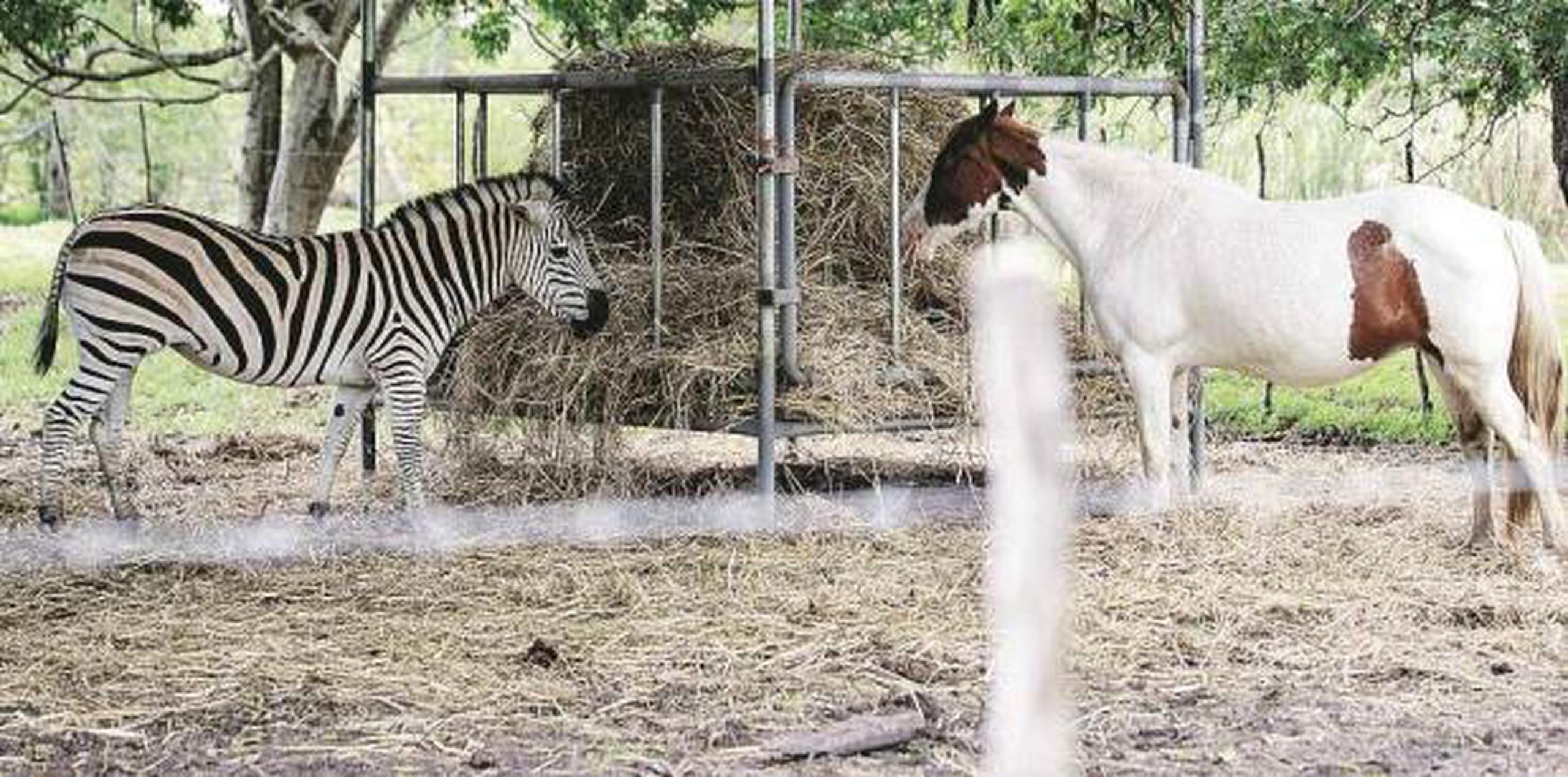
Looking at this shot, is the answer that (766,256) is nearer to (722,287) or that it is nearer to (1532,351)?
(722,287)

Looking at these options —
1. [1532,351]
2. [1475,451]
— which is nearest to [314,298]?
[1475,451]

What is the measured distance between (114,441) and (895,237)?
2.84m

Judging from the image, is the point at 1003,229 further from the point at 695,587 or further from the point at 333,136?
the point at 333,136

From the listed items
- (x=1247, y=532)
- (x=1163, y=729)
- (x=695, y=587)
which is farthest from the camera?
(x=1247, y=532)

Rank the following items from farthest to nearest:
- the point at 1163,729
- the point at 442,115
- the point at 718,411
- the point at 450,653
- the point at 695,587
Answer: the point at 442,115 < the point at 718,411 < the point at 695,587 < the point at 450,653 < the point at 1163,729

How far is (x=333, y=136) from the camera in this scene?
1380 cm

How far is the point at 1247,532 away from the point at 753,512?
5.36ft

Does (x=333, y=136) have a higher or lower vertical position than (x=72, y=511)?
A: higher

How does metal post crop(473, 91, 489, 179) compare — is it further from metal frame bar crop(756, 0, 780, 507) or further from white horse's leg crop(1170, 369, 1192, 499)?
white horse's leg crop(1170, 369, 1192, 499)

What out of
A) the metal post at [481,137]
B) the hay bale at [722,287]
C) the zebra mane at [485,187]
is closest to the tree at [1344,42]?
the hay bale at [722,287]

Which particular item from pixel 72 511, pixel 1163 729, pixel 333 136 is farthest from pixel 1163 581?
pixel 333 136

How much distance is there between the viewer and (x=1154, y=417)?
23.9 ft

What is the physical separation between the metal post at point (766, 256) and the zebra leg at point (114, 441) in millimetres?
2168

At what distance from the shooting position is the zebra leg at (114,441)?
750 cm
